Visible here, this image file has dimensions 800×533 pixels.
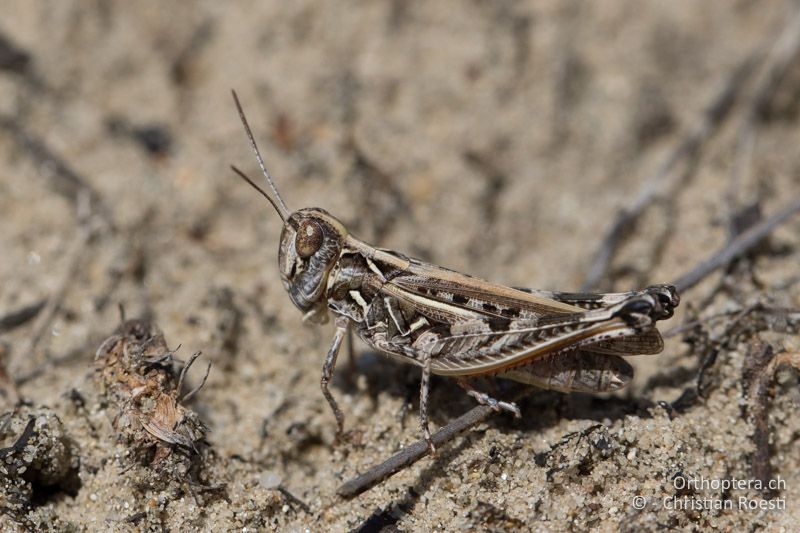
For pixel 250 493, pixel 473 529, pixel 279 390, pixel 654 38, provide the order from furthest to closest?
1. pixel 654 38
2. pixel 279 390
3. pixel 250 493
4. pixel 473 529

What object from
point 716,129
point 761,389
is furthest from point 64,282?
point 716,129

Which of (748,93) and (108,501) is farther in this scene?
(748,93)

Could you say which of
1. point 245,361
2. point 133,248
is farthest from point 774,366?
point 133,248

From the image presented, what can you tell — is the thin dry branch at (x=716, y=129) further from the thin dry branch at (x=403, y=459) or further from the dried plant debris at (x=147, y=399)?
the dried plant debris at (x=147, y=399)

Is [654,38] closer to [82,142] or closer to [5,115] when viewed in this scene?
[82,142]

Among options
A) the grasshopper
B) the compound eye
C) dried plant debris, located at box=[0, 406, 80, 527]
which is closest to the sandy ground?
dried plant debris, located at box=[0, 406, 80, 527]

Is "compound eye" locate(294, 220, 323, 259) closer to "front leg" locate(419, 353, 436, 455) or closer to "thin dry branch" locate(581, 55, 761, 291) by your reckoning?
"front leg" locate(419, 353, 436, 455)
